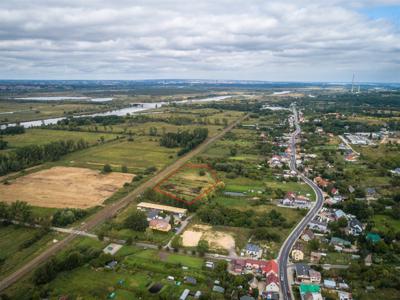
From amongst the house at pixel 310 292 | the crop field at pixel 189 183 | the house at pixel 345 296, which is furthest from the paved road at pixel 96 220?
the house at pixel 345 296

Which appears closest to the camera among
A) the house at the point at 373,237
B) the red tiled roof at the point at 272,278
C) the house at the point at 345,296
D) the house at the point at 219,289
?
the house at the point at 345,296

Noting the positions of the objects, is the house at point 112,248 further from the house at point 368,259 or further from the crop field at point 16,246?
the house at point 368,259

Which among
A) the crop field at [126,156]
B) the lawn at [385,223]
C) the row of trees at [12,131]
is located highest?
the row of trees at [12,131]

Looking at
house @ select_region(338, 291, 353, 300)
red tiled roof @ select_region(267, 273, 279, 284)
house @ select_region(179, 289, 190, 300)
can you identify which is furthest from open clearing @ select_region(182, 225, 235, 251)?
house @ select_region(338, 291, 353, 300)

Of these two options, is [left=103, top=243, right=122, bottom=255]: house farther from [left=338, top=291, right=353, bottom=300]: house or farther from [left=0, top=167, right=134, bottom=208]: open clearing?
[left=338, top=291, right=353, bottom=300]: house

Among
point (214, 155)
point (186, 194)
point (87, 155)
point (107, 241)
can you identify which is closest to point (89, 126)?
point (87, 155)

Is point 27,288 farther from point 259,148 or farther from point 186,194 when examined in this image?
point 259,148
